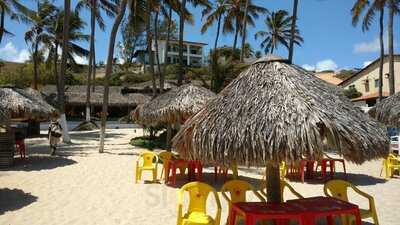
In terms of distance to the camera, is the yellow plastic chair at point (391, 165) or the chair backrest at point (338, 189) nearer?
the chair backrest at point (338, 189)

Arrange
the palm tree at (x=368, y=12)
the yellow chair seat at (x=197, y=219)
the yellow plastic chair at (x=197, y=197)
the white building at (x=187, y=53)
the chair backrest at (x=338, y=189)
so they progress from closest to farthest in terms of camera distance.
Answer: the yellow chair seat at (x=197, y=219) → the yellow plastic chair at (x=197, y=197) → the chair backrest at (x=338, y=189) → the palm tree at (x=368, y=12) → the white building at (x=187, y=53)

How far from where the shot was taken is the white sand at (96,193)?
259 inches

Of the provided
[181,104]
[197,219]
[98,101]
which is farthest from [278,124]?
[98,101]

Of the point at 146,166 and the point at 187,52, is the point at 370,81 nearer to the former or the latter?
the point at 146,166

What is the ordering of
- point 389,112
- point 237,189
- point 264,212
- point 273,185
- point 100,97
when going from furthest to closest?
point 100,97, point 389,112, point 237,189, point 273,185, point 264,212

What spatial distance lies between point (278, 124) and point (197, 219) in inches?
67.3

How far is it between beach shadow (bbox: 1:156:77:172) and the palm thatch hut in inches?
398

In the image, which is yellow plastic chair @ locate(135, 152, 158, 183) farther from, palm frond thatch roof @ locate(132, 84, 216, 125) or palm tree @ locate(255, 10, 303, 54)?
palm tree @ locate(255, 10, 303, 54)

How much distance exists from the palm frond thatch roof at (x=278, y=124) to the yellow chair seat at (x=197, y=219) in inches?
31.4

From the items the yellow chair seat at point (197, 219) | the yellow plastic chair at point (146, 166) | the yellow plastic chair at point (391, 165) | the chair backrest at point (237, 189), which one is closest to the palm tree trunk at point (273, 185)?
the chair backrest at point (237, 189)

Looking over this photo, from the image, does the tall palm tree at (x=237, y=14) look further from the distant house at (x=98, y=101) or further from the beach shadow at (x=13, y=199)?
the beach shadow at (x=13, y=199)

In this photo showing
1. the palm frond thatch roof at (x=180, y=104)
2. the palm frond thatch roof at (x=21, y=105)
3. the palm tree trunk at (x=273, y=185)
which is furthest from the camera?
the palm frond thatch roof at (x=21, y=105)

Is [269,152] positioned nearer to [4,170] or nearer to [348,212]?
[348,212]

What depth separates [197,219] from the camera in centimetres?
511
